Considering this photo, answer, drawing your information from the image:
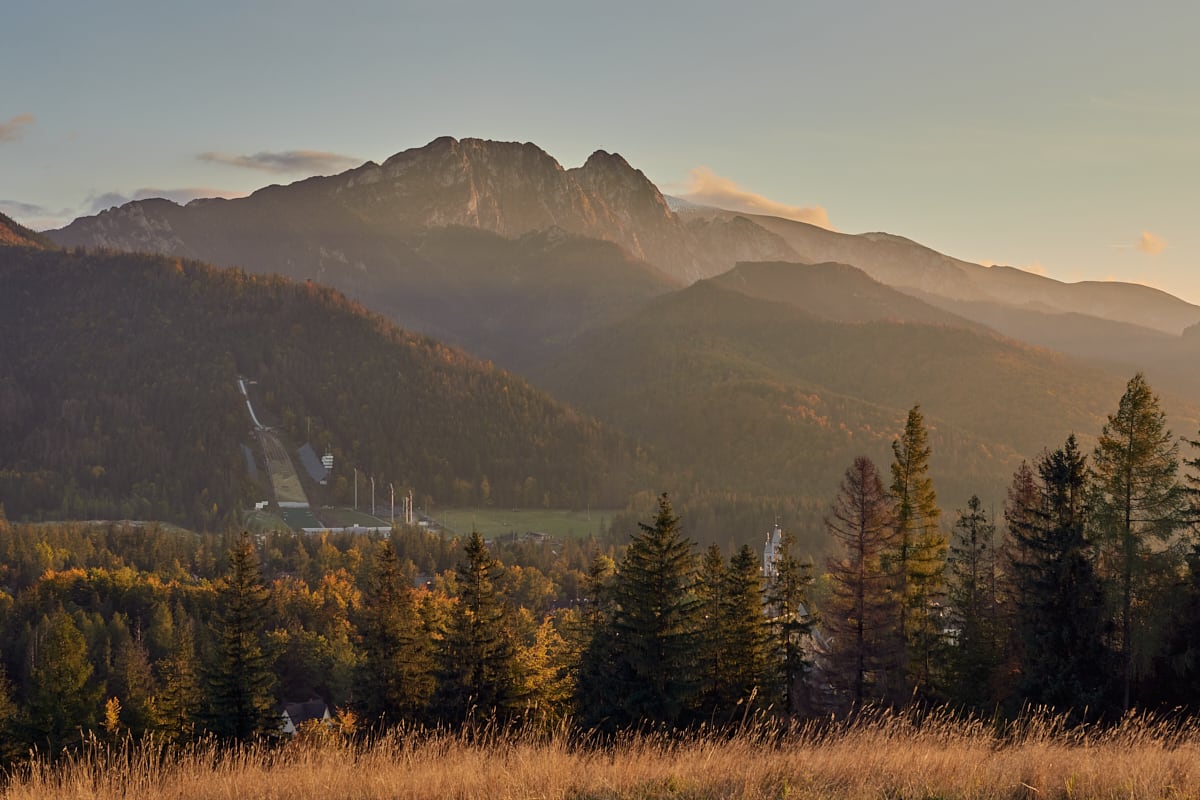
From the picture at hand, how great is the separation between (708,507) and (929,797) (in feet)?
554

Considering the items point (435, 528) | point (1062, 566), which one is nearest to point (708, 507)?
point (435, 528)

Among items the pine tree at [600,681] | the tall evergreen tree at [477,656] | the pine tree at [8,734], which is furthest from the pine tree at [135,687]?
the pine tree at [600,681]

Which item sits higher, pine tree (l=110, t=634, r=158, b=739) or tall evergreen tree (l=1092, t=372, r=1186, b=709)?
tall evergreen tree (l=1092, t=372, r=1186, b=709)

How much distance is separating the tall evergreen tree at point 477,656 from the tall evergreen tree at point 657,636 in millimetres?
5089

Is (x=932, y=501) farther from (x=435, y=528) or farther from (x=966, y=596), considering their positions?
(x=435, y=528)

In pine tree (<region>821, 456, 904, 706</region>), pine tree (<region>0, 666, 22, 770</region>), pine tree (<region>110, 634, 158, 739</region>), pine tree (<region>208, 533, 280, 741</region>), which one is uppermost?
pine tree (<region>821, 456, 904, 706</region>)

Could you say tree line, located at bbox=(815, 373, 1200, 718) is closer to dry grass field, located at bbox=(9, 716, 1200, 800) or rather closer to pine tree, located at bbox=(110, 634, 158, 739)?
dry grass field, located at bbox=(9, 716, 1200, 800)

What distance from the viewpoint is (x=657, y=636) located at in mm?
30875

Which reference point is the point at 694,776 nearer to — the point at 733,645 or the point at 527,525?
the point at 733,645

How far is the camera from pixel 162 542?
4769 inches

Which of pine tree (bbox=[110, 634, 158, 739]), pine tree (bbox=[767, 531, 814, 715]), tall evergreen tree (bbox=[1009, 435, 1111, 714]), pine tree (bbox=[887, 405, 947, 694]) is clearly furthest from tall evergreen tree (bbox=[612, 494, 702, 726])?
pine tree (bbox=[110, 634, 158, 739])

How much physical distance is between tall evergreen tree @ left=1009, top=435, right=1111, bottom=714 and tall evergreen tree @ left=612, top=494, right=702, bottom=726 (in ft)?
34.1

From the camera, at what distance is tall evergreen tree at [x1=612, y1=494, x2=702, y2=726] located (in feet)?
100

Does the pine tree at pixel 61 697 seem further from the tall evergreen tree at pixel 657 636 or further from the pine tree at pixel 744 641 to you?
the pine tree at pixel 744 641
